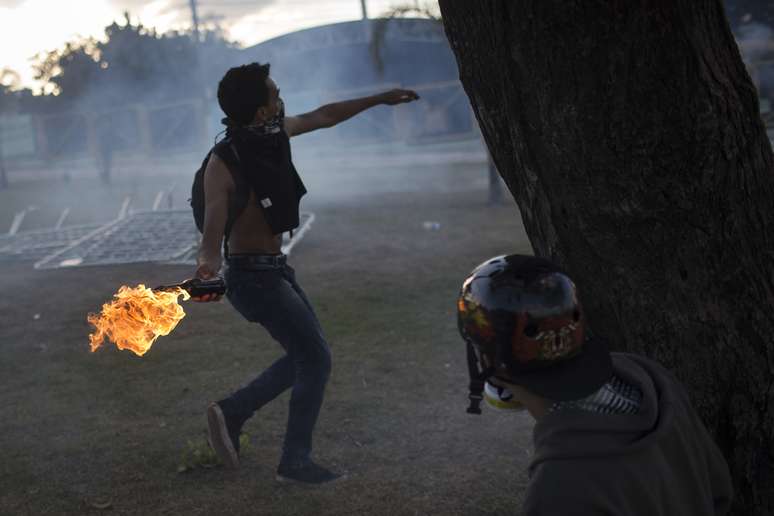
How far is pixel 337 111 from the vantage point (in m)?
4.78

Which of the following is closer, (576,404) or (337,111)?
(576,404)

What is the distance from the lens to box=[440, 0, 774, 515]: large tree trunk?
2.56 metres

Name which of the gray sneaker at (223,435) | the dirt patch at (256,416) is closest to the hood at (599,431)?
the dirt patch at (256,416)

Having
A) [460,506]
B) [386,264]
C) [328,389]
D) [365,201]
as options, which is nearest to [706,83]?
[460,506]

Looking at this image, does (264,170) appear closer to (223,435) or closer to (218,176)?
(218,176)

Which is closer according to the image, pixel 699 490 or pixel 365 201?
pixel 699 490

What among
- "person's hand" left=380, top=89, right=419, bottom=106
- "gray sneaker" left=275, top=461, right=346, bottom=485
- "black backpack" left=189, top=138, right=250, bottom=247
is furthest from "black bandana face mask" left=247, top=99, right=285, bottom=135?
"gray sneaker" left=275, top=461, right=346, bottom=485

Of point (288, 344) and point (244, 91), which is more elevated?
point (244, 91)

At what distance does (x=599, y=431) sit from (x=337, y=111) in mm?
3299

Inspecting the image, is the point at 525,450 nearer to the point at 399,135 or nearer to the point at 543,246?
the point at 543,246

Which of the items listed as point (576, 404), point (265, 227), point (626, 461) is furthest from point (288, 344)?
point (626, 461)

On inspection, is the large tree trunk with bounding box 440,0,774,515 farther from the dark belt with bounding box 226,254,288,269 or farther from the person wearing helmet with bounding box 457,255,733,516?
the dark belt with bounding box 226,254,288,269

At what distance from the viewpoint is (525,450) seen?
16.0 ft

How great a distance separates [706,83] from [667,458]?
125cm
